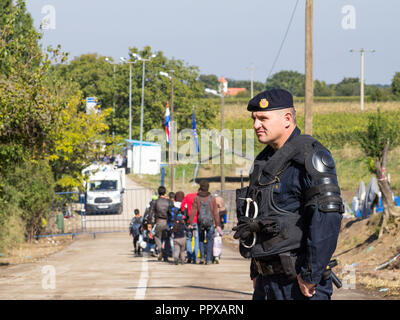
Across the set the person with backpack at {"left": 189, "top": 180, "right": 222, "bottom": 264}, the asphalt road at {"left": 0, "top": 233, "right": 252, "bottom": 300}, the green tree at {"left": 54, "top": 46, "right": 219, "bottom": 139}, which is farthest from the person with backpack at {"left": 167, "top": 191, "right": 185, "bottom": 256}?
the green tree at {"left": 54, "top": 46, "right": 219, "bottom": 139}

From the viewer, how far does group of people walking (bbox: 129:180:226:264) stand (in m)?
17.4

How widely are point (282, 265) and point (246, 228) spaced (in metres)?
0.36

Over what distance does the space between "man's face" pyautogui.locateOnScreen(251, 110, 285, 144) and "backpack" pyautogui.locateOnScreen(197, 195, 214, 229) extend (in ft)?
41.1

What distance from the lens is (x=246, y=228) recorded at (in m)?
4.79

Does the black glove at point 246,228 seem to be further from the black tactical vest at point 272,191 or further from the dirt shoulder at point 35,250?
the dirt shoulder at point 35,250

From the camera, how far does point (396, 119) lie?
6544 centimetres

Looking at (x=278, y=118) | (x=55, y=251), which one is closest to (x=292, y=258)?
(x=278, y=118)

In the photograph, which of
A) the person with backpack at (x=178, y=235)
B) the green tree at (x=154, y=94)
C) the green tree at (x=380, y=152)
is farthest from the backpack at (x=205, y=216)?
the green tree at (x=154, y=94)

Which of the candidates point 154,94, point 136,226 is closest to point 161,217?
point 136,226

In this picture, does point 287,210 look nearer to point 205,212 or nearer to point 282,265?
point 282,265

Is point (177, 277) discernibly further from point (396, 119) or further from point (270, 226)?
point (396, 119)

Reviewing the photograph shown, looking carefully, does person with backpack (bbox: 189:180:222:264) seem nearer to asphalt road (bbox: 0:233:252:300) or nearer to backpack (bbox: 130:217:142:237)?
asphalt road (bbox: 0:233:252:300)

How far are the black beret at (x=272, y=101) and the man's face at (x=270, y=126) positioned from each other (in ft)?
0.11
